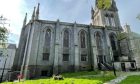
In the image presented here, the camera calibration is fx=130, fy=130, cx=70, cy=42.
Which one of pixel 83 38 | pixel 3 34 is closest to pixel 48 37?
pixel 83 38

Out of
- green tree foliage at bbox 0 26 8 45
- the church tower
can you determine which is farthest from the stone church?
green tree foliage at bbox 0 26 8 45

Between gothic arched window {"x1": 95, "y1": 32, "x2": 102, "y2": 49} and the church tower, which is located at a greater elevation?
the church tower

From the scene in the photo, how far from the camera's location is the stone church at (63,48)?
32.8m

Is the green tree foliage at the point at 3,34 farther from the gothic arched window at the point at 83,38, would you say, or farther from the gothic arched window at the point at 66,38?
the gothic arched window at the point at 83,38

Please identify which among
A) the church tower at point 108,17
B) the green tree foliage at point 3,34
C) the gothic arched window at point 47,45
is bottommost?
the green tree foliage at point 3,34

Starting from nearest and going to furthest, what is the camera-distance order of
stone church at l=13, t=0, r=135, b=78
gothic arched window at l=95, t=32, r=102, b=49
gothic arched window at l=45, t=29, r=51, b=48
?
1. stone church at l=13, t=0, r=135, b=78
2. gothic arched window at l=45, t=29, r=51, b=48
3. gothic arched window at l=95, t=32, r=102, b=49

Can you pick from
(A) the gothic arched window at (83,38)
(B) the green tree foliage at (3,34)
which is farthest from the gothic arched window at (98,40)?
(B) the green tree foliage at (3,34)

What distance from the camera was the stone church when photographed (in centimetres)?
3281

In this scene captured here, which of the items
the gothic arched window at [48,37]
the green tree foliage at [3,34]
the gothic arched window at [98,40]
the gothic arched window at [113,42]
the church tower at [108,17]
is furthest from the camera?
the church tower at [108,17]

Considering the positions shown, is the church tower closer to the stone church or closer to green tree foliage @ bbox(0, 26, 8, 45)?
the stone church

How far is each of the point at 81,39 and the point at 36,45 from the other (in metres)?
13.4

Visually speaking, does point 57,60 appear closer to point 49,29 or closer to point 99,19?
point 49,29

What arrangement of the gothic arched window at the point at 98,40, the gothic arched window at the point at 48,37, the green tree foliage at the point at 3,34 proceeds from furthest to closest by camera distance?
A: the gothic arched window at the point at 98,40, the gothic arched window at the point at 48,37, the green tree foliage at the point at 3,34

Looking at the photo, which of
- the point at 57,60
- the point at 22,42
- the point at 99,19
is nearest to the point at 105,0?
the point at 57,60
